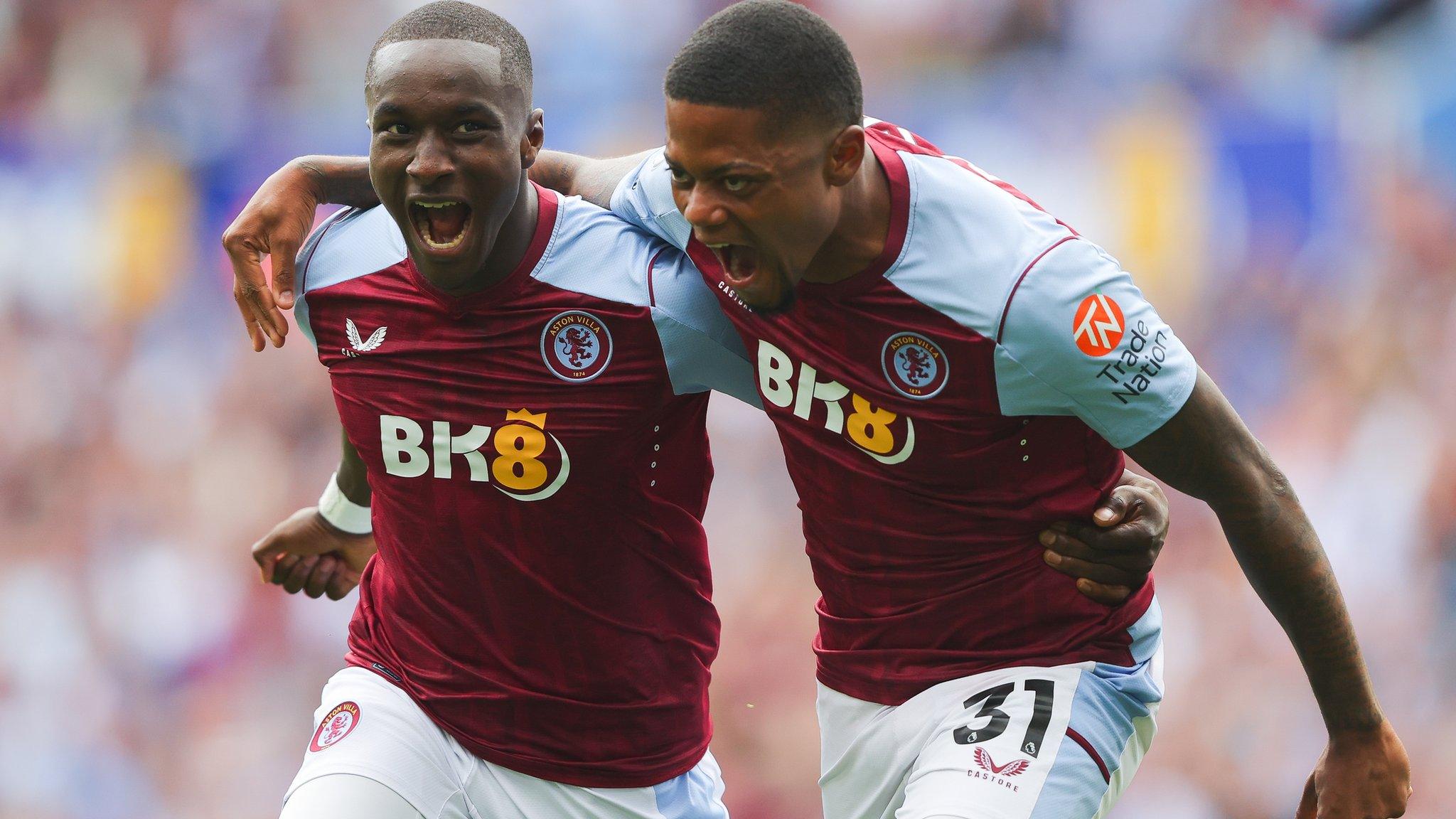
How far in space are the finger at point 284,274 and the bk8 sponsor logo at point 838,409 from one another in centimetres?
108

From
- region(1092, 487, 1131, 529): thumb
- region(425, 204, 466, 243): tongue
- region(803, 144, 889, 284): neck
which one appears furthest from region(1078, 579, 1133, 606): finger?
region(425, 204, 466, 243): tongue

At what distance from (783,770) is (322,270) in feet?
14.7

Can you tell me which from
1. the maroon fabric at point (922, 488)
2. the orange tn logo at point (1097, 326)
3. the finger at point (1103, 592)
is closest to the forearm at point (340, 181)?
the maroon fabric at point (922, 488)

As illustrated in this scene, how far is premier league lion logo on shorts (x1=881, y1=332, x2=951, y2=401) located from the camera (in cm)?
320

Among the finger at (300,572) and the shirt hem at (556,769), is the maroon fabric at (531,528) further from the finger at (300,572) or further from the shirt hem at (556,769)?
the finger at (300,572)

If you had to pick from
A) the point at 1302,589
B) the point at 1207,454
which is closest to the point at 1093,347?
the point at 1207,454

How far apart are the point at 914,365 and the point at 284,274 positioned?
4.85ft

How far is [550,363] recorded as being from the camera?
3.60m

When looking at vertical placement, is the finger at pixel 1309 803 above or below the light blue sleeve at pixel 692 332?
below

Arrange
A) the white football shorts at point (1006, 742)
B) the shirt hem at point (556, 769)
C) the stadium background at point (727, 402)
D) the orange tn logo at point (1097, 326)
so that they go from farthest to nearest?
the stadium background at point (727, 402), the shirt hem at point (556, 769), the white football shorts at point (1006, 742), the orange tn logo at point (1097, 326)

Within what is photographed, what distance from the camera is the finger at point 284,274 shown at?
360 cm

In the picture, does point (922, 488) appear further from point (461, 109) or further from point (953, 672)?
point (461, 109)

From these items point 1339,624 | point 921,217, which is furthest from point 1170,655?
point 921,217

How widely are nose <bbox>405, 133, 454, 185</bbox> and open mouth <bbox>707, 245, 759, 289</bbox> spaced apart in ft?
1.96
